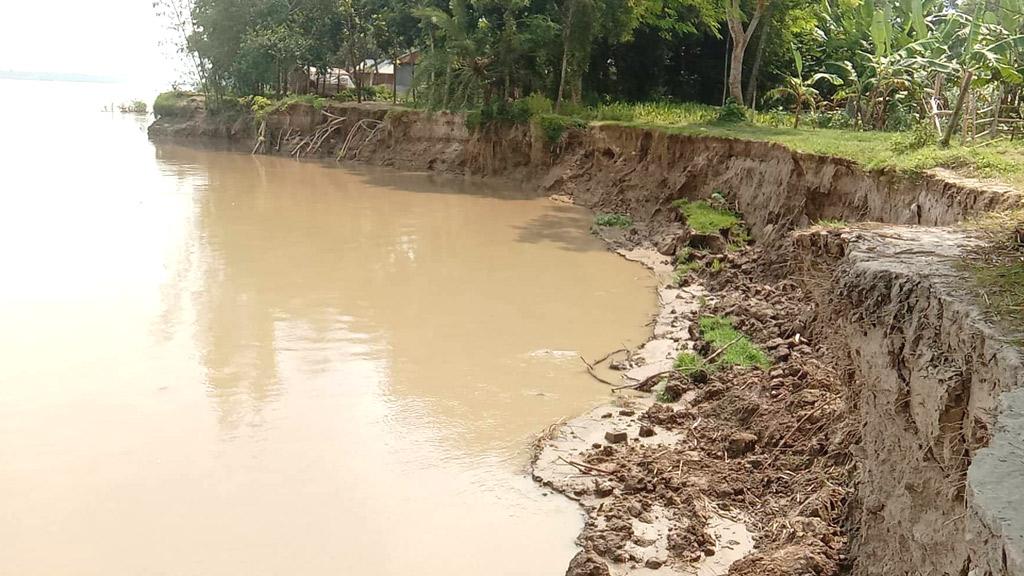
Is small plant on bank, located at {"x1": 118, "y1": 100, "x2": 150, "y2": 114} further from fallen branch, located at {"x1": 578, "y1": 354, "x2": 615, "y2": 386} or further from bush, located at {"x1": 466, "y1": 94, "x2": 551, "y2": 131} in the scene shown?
fallen branch, located at {"x1": 578, "y1": 354, "x2": 615, "y2": 386}

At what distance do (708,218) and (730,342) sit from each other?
17.3ft

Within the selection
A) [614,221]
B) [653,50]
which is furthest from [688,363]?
[653,50]

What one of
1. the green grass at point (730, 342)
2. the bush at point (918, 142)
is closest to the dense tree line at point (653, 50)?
the bush at point (918, 142)

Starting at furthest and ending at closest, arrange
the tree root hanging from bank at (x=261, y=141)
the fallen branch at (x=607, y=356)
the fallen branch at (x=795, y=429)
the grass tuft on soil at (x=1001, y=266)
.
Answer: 1. the tree root hanging from bank at (x=261, y=141)
2. the fallen branch at (x=607, y=356)
3. the fallen branch at (x=795, y=429)
4. the grass tuft on soil at (x=1001, y=266)

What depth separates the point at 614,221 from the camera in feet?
54.4

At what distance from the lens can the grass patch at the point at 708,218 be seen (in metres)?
13.3

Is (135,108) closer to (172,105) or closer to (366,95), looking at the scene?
(172,105)

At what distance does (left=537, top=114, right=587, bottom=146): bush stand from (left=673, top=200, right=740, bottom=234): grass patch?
7.17 metres

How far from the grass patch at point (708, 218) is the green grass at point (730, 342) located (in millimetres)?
3697

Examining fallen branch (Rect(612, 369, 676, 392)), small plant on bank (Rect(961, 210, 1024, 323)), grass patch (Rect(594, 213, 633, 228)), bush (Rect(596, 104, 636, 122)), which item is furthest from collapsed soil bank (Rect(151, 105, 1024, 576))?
bush (Rect(596, 104, 636, 122))

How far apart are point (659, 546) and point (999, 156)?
20.8ft

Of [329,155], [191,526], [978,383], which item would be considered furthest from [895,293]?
[329,155]

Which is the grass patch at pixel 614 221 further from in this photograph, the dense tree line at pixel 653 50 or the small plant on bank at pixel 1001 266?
the small plant on bank at pixel 1001 266

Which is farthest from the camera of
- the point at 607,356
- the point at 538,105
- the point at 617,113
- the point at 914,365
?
the point at 538,105
